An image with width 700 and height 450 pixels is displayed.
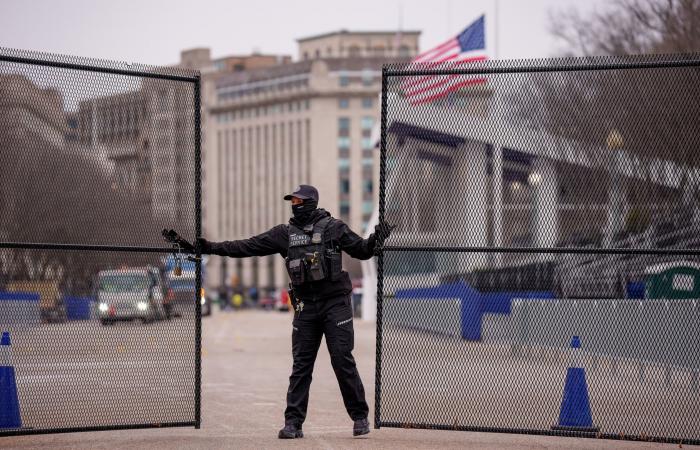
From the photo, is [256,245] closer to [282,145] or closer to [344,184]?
[344,184]

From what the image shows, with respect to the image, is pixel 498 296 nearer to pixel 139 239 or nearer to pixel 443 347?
pixel 443 347

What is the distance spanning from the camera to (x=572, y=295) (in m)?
12.3

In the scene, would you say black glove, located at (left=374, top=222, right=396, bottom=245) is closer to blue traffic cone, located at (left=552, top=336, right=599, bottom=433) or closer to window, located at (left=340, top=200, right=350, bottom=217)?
blue traffic cone, located at (left=552, top=336, right=599, bottom=433)

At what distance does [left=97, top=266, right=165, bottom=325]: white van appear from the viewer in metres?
10.9

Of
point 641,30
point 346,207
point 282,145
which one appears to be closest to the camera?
point 641,30

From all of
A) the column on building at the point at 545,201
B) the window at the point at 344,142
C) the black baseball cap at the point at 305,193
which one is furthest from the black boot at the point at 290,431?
the window at the point at 344,142

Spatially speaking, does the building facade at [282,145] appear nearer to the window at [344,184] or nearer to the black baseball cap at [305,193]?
the window at [344,184]

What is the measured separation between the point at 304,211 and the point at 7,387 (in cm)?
270

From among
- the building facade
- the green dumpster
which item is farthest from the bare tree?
the building facade

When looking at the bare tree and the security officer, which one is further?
the bare tree

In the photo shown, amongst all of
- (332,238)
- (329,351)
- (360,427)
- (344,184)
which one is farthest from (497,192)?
(344,184)

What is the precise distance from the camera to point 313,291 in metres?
10.4

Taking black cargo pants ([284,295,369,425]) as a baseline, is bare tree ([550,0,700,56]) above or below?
above

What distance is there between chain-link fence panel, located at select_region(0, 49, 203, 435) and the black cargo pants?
0.81m
